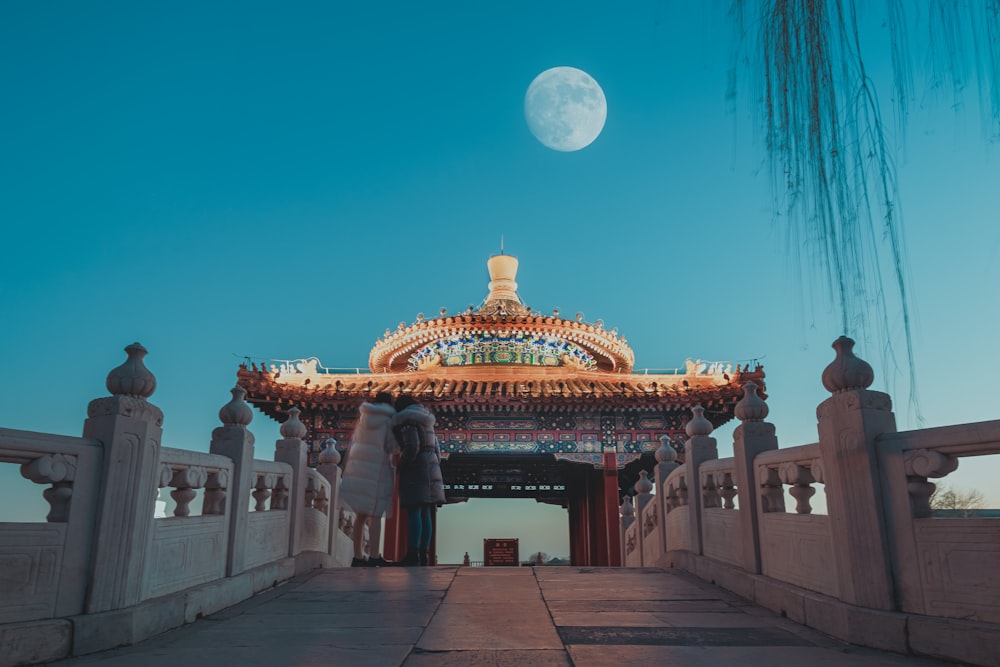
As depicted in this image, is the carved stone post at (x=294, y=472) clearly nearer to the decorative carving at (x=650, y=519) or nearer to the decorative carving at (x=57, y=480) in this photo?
the decorative carving at (x=57, y=480)

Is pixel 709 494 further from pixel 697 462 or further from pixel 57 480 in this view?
pixel 57 480

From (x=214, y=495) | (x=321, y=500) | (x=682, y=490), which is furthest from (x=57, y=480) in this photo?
(x=682, y=490)

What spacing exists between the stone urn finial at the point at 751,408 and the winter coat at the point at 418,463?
296cm

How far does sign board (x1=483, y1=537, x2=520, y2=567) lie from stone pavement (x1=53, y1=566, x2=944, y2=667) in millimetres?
12845

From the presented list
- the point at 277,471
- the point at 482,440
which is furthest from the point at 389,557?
the point at 277,471

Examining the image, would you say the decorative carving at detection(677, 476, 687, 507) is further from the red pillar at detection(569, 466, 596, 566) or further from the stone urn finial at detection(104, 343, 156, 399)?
the red pillar at detection(569, 466, 596, 566)

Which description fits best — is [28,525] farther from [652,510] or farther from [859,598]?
[652,510]

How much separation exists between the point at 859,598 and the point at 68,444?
416cm

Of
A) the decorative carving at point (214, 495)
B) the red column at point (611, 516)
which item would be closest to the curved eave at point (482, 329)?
the red column at point (611, 516)

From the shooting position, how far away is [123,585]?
367cm

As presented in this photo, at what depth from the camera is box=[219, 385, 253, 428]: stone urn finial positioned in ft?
18.1

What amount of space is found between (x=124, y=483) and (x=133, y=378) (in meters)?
0.57

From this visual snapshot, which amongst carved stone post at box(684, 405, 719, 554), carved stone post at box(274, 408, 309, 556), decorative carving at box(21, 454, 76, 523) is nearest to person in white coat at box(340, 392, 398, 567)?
carved stone post at box(274, 408, 309, 556)

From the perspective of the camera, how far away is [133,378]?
12.8 ft
